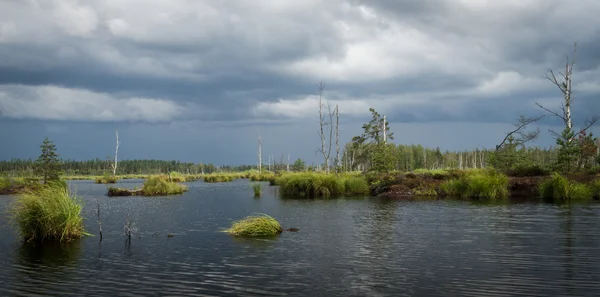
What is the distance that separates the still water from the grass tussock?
2207 centimetres

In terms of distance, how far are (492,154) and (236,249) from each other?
5448cm

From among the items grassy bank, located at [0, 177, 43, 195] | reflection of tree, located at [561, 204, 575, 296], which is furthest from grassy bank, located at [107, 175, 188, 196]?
reflection of tree, located at [561, 204, 575, 296]

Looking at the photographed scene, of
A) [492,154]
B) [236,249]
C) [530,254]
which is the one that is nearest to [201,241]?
[236,249]

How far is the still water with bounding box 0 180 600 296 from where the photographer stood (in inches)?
478

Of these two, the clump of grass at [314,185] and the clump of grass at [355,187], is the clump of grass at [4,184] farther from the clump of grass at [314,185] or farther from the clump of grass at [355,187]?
the clump of grass at [355,187]

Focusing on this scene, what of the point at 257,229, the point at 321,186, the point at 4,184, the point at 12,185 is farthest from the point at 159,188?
the point at 257,229

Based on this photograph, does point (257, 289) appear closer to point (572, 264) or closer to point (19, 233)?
point (572, 264)

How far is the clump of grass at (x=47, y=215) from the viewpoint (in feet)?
61.3

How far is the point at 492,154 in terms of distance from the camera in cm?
6462

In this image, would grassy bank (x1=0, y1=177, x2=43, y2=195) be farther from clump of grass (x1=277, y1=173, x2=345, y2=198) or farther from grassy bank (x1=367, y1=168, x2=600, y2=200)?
grassy bank (x1=367, y1=168, x2=600, y2=200)

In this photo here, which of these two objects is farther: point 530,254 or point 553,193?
point 553,193

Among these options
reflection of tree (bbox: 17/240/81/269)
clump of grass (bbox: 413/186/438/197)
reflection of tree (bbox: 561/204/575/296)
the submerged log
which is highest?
clump of grass (bbox: 413/186/438/197)

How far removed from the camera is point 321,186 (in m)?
48.8

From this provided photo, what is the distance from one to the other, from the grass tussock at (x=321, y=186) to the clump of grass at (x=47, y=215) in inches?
1179
